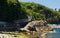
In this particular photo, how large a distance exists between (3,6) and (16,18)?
22.7 ft

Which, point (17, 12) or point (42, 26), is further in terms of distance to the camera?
point (42, 26)

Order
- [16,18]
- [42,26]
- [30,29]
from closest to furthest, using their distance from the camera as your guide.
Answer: [30,29]
[16,18]
[42,26]

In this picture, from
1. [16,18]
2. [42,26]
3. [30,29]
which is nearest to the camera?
[30,29]

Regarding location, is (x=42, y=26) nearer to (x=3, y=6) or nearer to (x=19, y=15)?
(x=19, y=15)

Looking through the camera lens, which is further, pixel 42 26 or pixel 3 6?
pixel 42 26

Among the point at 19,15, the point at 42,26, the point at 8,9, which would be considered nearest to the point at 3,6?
the point at 8,9

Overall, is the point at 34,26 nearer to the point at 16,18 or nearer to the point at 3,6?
the point at 16,18

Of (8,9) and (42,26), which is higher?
(8,9)

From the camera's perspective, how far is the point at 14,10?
9062cm

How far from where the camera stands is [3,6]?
88812mm

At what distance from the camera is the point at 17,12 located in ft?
301

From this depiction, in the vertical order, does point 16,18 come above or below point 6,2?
below

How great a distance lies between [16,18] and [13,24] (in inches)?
193

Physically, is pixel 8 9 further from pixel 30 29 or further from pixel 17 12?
pixel 30 29
